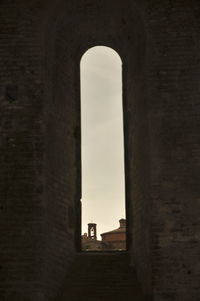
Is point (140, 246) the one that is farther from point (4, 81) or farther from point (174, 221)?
point (4, 81)

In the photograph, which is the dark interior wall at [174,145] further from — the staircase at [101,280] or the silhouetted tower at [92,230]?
the silhouetted tower at [92,230]

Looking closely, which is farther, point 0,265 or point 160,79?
point 160,79

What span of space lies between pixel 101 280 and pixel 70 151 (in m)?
2.18

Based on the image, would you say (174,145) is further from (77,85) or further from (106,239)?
(106,239)

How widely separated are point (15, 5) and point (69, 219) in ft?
11.4

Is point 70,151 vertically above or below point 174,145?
above

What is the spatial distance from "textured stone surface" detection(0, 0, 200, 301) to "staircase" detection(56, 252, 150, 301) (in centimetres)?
22

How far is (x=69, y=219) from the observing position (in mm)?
9602

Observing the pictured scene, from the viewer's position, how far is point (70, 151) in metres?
9.92

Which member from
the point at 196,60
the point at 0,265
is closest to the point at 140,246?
the point at 0,265

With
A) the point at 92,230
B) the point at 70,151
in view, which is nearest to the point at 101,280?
the point at 70,151

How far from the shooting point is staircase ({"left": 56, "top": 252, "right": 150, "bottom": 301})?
8977 mm

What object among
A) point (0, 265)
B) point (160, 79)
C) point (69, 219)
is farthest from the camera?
point (69, 219)

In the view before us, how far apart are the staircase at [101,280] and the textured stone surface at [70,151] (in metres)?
0.22
